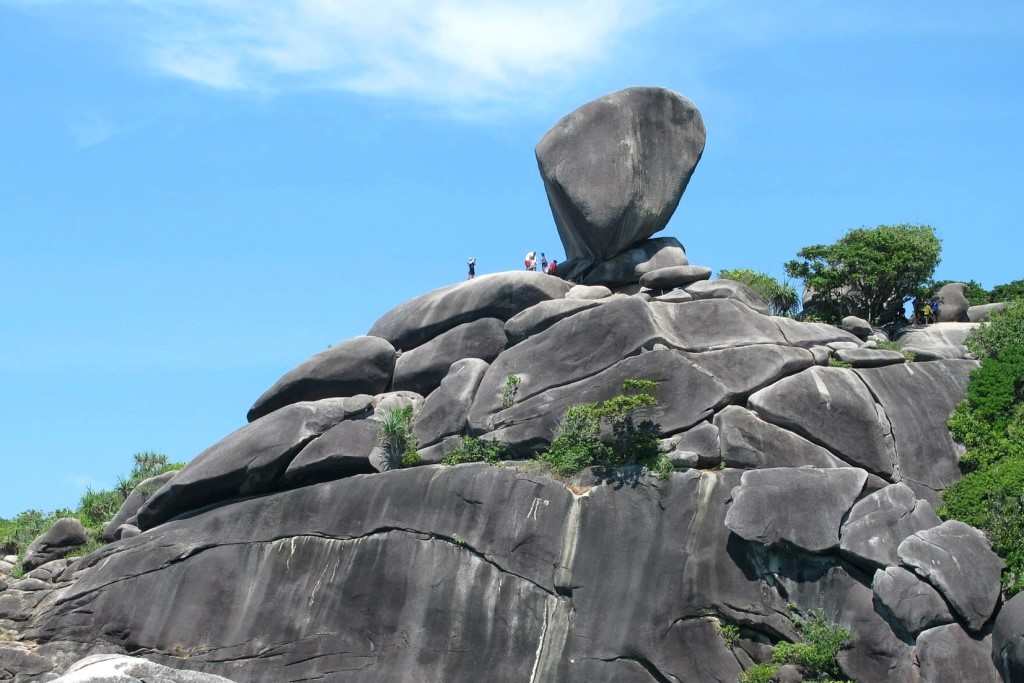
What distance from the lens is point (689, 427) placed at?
37.8m

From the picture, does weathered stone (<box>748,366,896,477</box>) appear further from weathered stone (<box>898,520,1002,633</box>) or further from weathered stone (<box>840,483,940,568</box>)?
weathered stone (<box>898,520,1002,633</box>)

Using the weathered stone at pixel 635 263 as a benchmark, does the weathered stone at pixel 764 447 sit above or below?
below

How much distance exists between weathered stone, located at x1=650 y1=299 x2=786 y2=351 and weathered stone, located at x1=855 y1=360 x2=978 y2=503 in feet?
9.49

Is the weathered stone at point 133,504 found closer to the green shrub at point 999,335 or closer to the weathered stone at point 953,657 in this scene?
the weathered stone at point 953,657

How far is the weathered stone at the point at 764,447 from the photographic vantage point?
36.8 m

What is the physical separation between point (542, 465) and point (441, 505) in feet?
9.16

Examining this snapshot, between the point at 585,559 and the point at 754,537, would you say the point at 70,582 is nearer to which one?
the point at 585,559

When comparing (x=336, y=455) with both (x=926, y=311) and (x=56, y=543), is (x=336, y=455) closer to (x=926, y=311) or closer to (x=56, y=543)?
(x=56, y=543)

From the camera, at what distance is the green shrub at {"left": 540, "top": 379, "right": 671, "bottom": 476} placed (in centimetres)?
3731

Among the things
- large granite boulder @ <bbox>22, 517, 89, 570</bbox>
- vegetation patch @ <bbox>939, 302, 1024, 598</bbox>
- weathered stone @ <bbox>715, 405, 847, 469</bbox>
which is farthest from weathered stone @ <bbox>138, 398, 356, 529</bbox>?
vegetation patch @ <bbox>939, 302, 1024, 598</bbox>

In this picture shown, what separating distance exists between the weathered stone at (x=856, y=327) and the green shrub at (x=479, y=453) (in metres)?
11.0

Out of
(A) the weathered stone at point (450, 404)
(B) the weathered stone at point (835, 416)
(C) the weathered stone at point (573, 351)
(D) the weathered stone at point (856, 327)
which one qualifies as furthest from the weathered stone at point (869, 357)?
(A) the weathered stone at point (450, 404)

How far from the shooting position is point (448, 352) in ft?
143

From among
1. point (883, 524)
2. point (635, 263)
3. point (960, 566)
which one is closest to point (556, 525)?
point (883, 524)
